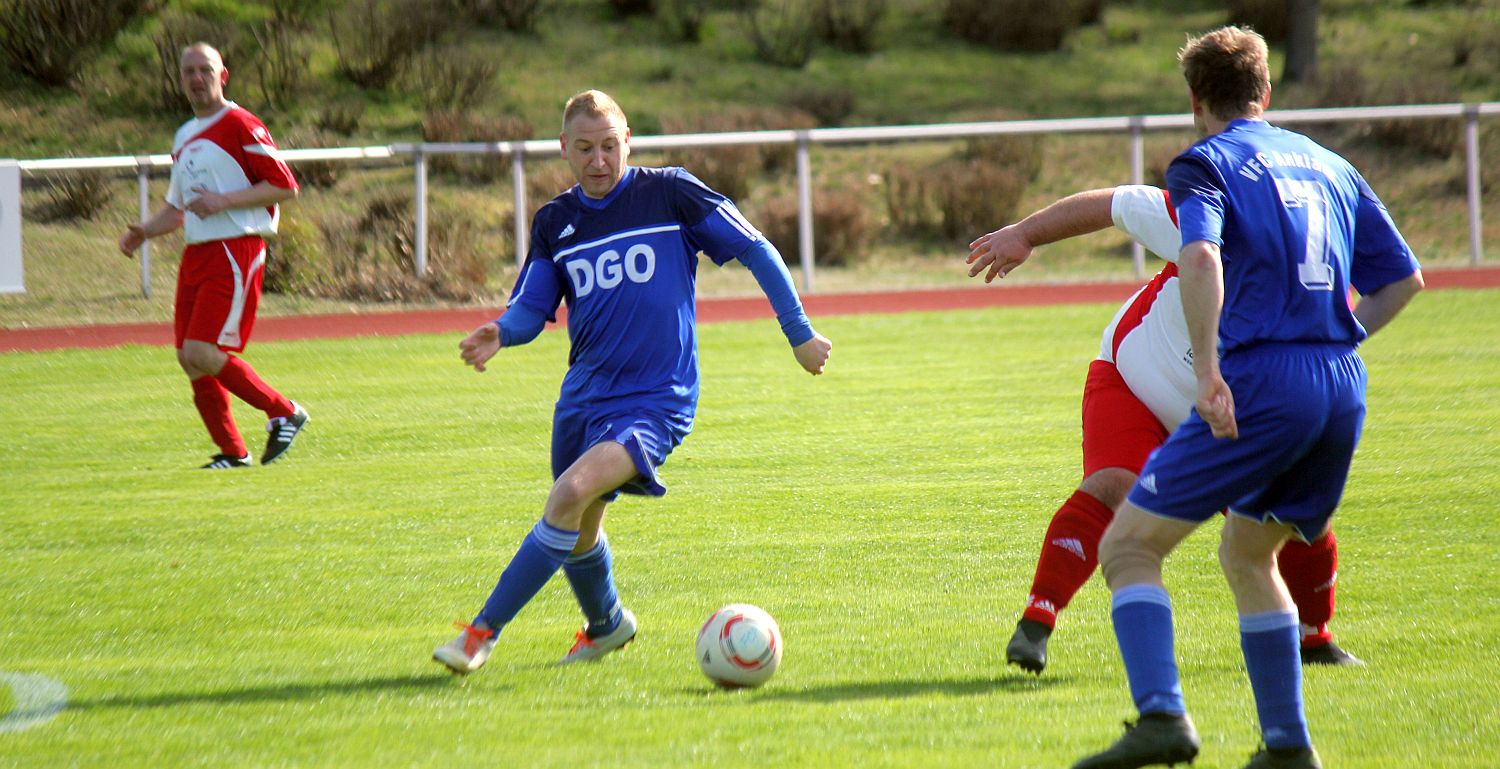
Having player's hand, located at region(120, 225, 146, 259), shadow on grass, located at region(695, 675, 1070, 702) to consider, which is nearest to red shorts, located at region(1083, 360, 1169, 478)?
shadow on grass, located at region(695, 675, 1070, 702)

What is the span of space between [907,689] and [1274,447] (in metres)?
1.46

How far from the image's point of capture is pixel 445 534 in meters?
7.12

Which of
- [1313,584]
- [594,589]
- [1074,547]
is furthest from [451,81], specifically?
[1313,584]

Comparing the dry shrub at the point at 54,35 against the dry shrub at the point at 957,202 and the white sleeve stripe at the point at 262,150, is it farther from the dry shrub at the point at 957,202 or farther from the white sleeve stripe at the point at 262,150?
the white sleeve stripe at the point at 262,150

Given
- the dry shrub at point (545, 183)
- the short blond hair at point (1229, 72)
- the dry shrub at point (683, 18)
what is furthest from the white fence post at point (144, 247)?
the dry shrub at point (683, 18)

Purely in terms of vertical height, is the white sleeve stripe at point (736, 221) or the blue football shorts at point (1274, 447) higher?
the white sleeve stripe at point (736, 221)

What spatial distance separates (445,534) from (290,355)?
7380 mm

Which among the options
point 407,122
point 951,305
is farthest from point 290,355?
point 407,122

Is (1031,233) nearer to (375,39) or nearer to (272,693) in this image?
(272,693)

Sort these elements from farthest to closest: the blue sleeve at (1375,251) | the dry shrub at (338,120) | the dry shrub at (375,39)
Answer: the dry shrub at (375,39)
the dry shrub at (338,120)
the blue sleeve at (1375,251)

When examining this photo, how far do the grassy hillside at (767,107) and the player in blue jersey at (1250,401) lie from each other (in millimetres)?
14546

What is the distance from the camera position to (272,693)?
15.3 feet

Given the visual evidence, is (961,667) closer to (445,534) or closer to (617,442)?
(617,442)

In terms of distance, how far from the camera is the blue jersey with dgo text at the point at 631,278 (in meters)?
5.04
